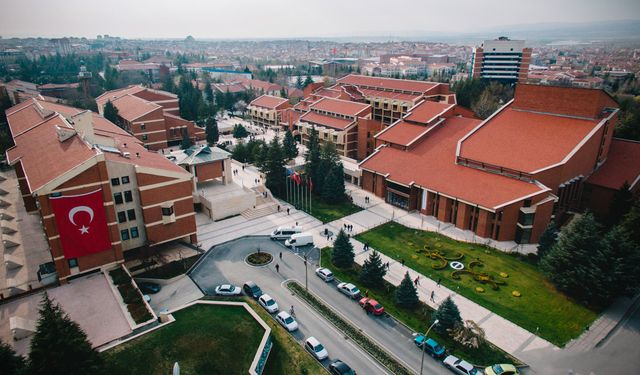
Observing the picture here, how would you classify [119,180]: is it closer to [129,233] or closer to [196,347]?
[129,233]

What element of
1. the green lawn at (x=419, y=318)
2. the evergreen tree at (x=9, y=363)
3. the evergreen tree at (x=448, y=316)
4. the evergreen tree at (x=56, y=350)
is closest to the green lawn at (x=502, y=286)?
the green lawn at (x=419, y=318)

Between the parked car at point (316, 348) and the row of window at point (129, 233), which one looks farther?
the row of window at point (129, 233)

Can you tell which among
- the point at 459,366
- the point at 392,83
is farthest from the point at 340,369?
the point at 392,83

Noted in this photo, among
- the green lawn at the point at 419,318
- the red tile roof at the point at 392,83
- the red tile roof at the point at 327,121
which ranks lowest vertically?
the green lawn at the point at 419,318

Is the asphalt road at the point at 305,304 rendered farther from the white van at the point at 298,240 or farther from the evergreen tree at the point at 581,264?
the evergreen tree at the point at 581,264

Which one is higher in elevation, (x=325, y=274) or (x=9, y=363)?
(x=9, y=363)

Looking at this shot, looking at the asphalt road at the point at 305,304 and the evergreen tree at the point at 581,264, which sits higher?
the evergreen tree at the point at 581,264

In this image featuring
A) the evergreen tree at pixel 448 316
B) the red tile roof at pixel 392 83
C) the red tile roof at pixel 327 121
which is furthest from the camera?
the red tile roof at pixel 392 83
